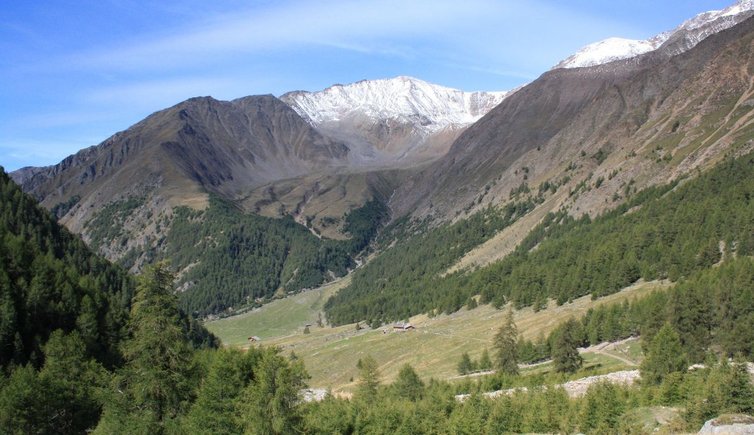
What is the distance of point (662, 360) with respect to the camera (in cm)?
6862

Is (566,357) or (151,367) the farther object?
(566,357)

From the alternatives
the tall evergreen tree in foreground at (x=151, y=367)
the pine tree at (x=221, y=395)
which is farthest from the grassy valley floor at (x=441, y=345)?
the tall evergreen tree in foreground at (x=151, y=367)

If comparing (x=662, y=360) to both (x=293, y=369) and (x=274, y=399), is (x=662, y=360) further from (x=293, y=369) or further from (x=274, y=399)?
(x=274, y=399)

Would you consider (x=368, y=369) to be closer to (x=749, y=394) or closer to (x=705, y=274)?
(x=749, y=394)

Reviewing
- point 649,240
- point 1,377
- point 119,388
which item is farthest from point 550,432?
point 649,240

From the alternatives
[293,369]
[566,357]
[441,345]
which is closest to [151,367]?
[293,369]

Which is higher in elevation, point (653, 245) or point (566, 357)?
point (653, 245)

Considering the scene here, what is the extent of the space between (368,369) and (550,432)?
35851mm

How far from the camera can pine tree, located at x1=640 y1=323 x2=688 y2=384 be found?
68062 mm

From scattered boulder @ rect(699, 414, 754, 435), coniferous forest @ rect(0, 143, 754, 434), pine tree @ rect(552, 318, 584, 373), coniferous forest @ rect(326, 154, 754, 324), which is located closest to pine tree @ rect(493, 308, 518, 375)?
coniferous forest @ rect(0, 143, 754, 434)

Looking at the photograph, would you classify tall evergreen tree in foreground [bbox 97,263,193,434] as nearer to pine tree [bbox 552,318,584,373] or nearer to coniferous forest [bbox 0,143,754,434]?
coniferous forest [bbox 0,143,754,434]

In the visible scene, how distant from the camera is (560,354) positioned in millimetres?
90875

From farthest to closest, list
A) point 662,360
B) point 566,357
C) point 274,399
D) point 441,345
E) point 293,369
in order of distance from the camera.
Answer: point 441,345 → point 566,357 → point 662,360 → point 293,369 → point 274,399

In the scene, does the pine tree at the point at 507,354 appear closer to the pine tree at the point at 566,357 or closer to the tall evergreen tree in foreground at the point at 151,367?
the pine tree at the point at 566,357
